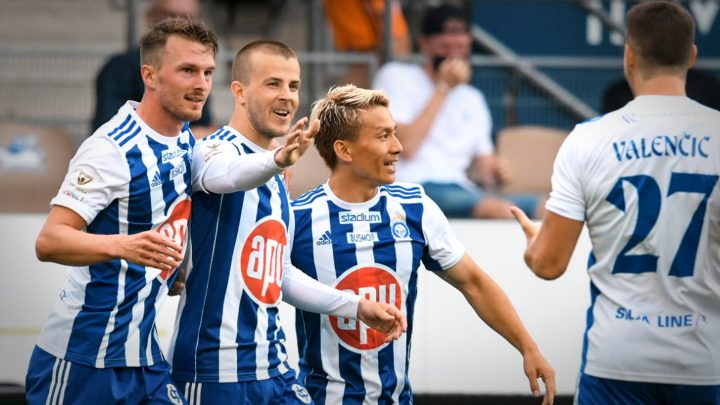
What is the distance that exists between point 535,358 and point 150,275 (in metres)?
1.57

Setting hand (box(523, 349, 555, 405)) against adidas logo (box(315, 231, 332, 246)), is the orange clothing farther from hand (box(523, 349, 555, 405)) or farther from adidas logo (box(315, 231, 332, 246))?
hand (box(523, 349, 555, 405))

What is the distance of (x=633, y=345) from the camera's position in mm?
4285

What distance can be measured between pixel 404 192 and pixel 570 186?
2.84 feet

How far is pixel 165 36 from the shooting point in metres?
4.57

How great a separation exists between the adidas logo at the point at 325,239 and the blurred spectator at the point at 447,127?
10.1ft

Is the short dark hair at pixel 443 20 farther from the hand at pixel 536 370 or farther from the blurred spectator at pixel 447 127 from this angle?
the hand at pixel 536 370

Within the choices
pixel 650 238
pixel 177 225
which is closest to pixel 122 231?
pixel 177 225

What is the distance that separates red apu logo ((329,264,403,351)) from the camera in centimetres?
480

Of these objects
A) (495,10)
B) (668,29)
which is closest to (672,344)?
(668,29)

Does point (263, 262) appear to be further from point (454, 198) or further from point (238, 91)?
point (454, 198)

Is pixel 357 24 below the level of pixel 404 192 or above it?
above

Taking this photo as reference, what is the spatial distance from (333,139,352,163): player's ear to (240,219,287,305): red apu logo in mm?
471

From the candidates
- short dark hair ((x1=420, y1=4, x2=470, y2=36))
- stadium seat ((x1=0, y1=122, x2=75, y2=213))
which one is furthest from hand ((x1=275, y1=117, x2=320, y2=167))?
stadium seat ((x1=0, y1=122, x2=75, y2=213))

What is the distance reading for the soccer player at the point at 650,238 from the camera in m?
4.29
